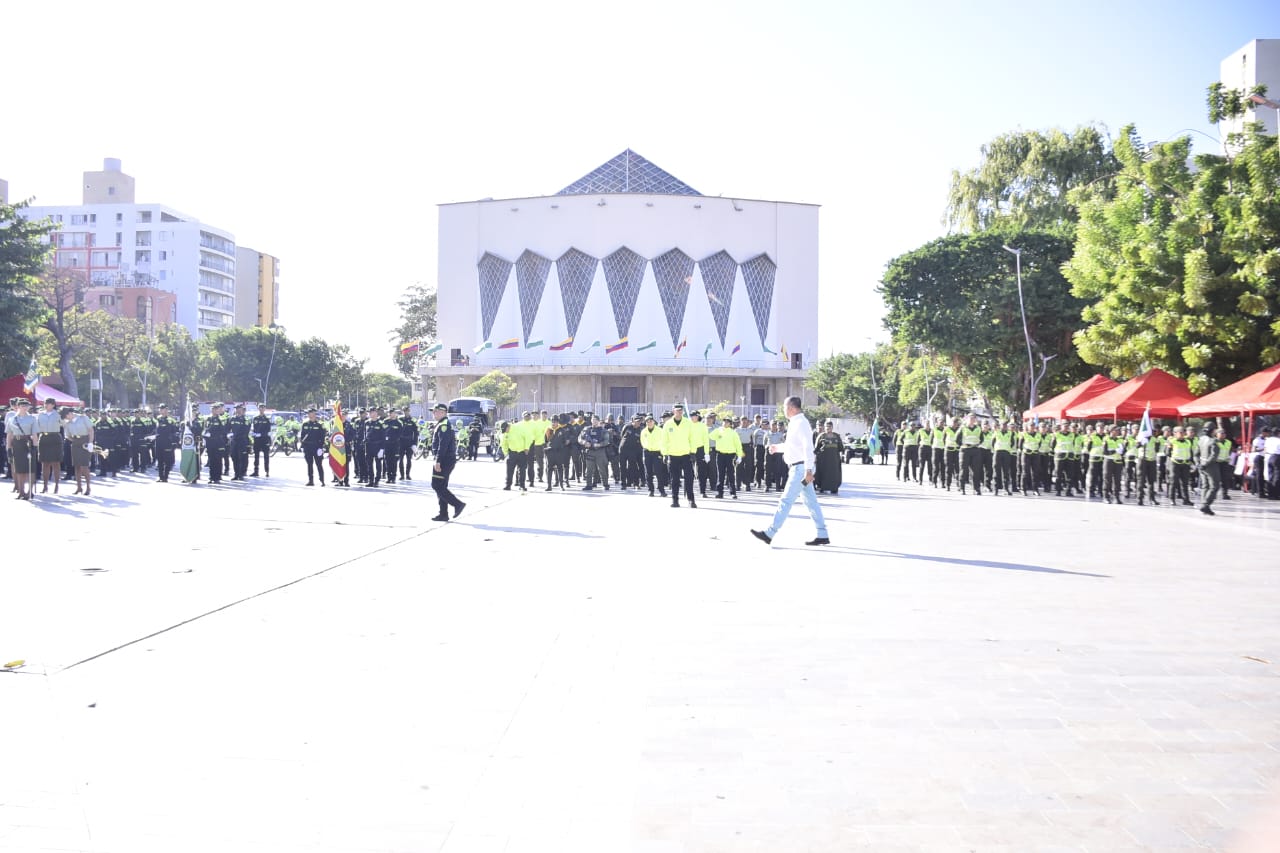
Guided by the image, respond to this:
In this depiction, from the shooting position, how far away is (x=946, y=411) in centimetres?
7219

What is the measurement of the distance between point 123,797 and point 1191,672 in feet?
18.4

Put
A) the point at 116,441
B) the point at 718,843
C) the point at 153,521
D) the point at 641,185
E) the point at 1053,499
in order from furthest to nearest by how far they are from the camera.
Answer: the point at 641,185 < the point at 116,441 < the point at 1053,499 < the point at 153,521 < the point at 718,843

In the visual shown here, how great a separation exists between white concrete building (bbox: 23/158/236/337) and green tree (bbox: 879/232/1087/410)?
288ft

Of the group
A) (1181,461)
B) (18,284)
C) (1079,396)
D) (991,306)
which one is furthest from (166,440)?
(991,306)

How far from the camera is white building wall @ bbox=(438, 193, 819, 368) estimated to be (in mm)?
89125

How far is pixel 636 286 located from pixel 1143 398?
214 feet

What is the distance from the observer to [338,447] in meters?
24.1

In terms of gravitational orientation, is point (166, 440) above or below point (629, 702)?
above

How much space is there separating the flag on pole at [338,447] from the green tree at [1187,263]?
2153 cm

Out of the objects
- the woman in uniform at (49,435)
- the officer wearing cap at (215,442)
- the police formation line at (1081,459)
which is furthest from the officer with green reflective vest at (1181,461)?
the woman in uniform at (49,435)

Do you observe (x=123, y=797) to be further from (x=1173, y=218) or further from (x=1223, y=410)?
(x=1173, y=218)

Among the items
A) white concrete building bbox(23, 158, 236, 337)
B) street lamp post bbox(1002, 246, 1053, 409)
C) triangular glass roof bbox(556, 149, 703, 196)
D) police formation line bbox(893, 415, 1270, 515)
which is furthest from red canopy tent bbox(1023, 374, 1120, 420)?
white concrete building bbox(23, 158, 236, 337)

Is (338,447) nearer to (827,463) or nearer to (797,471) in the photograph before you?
(827,463)

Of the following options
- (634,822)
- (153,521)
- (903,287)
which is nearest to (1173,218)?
(903,287)
